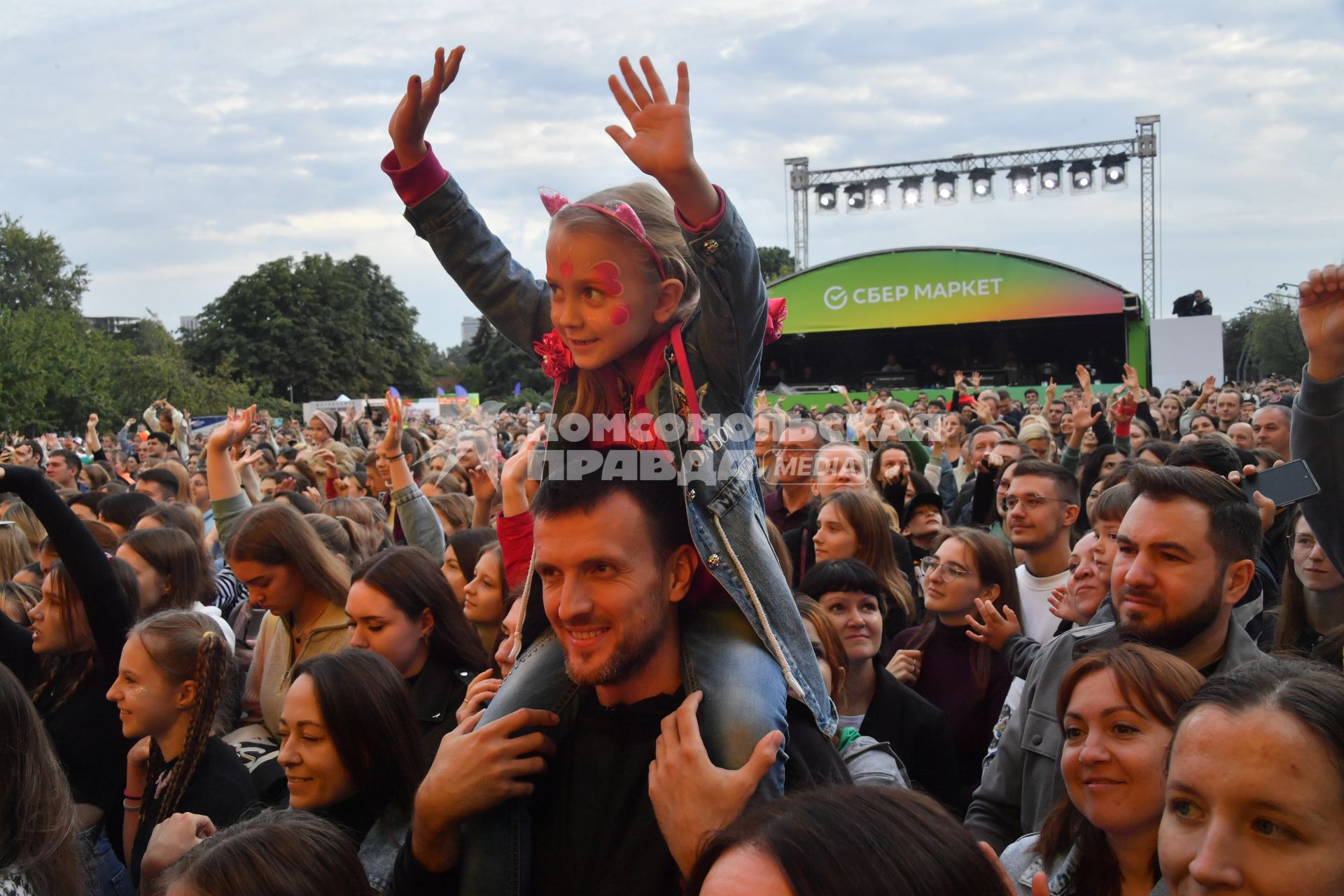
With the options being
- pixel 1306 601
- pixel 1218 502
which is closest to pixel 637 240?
pixel 1218 502

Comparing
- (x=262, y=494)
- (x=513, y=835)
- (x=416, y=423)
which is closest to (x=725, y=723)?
(x=513, y=835)

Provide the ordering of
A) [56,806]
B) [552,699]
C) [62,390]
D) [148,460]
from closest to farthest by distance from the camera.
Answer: [552,699] < [56,806] < [148,460] < [62,390]

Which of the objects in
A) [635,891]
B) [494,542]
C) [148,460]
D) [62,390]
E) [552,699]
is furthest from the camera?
[62,390]

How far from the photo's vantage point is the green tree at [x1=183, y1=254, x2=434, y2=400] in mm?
50438

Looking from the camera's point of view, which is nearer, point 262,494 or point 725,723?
point 725,723

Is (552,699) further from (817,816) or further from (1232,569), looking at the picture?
(1232,569)

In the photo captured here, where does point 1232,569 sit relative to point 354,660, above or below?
above

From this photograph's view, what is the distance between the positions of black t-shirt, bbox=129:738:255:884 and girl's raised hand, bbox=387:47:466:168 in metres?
1.92

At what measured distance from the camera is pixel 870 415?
36.2 ft

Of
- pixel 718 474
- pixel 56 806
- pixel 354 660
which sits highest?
pixel 718 474

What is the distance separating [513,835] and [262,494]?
262 inches

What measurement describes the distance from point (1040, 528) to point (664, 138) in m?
3.11

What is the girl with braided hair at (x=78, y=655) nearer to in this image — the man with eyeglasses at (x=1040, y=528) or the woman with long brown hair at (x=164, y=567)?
the woman with long brown hair at (x=164, y=567)

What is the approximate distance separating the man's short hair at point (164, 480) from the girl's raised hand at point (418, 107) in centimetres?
566
